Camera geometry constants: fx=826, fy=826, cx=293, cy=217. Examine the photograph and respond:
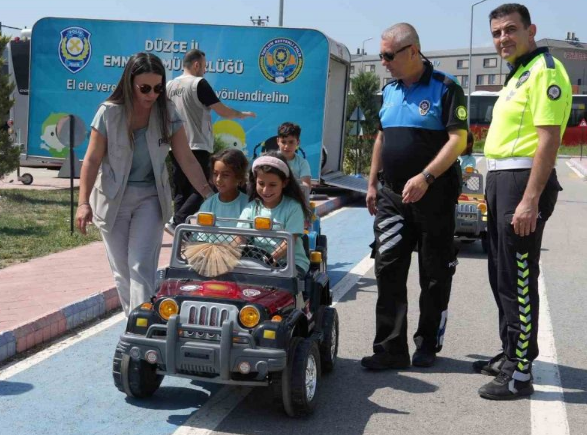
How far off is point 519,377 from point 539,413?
0.27 m

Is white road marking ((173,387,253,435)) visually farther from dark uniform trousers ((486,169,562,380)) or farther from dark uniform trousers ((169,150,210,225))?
dark uniform trousers ((169,150,210,225))

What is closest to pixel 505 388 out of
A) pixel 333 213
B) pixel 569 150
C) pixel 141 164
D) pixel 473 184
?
pixel 141 164

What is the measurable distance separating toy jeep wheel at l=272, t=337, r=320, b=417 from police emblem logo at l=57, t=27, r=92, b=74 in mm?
12857

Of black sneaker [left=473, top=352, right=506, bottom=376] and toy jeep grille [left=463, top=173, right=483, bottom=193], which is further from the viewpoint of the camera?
toy jeep grille [left=463, top=173, right=483, bottom=193]

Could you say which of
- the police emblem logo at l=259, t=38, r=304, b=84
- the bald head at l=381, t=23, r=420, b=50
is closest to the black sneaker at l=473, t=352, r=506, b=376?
the bald head at l=381, t=23, r=420, b=50

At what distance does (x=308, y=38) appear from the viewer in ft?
49.3

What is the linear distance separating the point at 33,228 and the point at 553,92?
768 centimetres

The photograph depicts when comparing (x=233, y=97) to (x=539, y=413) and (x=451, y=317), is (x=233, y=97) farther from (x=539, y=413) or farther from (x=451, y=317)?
(x=539, y=413)

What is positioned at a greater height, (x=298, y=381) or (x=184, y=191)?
(x=184, y=191)

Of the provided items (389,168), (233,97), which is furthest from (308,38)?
(389,168)

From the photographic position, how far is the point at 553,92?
4402 mm

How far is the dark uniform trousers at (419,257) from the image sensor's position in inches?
199

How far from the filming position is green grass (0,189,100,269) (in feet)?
28.7

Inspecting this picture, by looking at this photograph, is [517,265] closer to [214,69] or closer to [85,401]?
[85,401]
